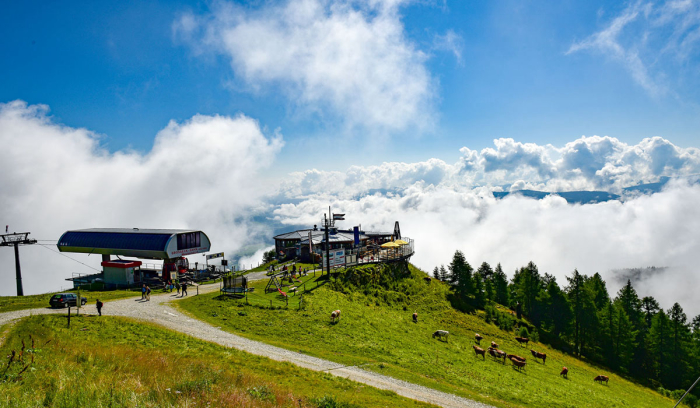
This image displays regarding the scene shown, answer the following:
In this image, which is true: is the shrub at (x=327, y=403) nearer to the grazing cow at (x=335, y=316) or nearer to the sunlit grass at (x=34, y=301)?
the grazing cow at (x=335, y=316)

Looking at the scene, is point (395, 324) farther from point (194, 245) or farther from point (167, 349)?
point (194, 245)

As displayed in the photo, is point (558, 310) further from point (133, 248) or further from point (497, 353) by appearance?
point (133, 248)

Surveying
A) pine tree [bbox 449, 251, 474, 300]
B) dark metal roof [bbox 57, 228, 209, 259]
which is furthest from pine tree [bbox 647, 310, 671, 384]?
dark metal roof [bbox 57, 228, 209, 259]

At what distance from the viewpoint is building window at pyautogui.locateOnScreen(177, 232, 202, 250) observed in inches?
2189

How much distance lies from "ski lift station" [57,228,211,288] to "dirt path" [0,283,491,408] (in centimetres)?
1392

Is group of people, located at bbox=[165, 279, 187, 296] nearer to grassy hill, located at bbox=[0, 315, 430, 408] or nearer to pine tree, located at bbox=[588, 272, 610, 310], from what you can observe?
grassy hill, located at bbox=[0, 315, 430, 408]

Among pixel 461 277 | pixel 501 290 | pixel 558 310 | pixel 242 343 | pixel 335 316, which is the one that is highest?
pixel 242 343

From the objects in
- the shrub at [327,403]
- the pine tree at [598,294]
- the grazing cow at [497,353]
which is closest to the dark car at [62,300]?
the shrub at [327,403]

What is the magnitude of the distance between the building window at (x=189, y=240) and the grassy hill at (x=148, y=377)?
1174 inches

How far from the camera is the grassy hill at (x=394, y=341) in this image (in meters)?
25.9

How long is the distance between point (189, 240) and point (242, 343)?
120ft

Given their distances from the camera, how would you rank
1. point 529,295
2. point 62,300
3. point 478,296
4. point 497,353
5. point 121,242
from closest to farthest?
point 62,300
point 497,353
point 121,242
point 478,296
point 529,295

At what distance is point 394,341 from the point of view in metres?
33.0

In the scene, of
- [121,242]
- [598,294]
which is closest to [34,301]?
[121,242]
